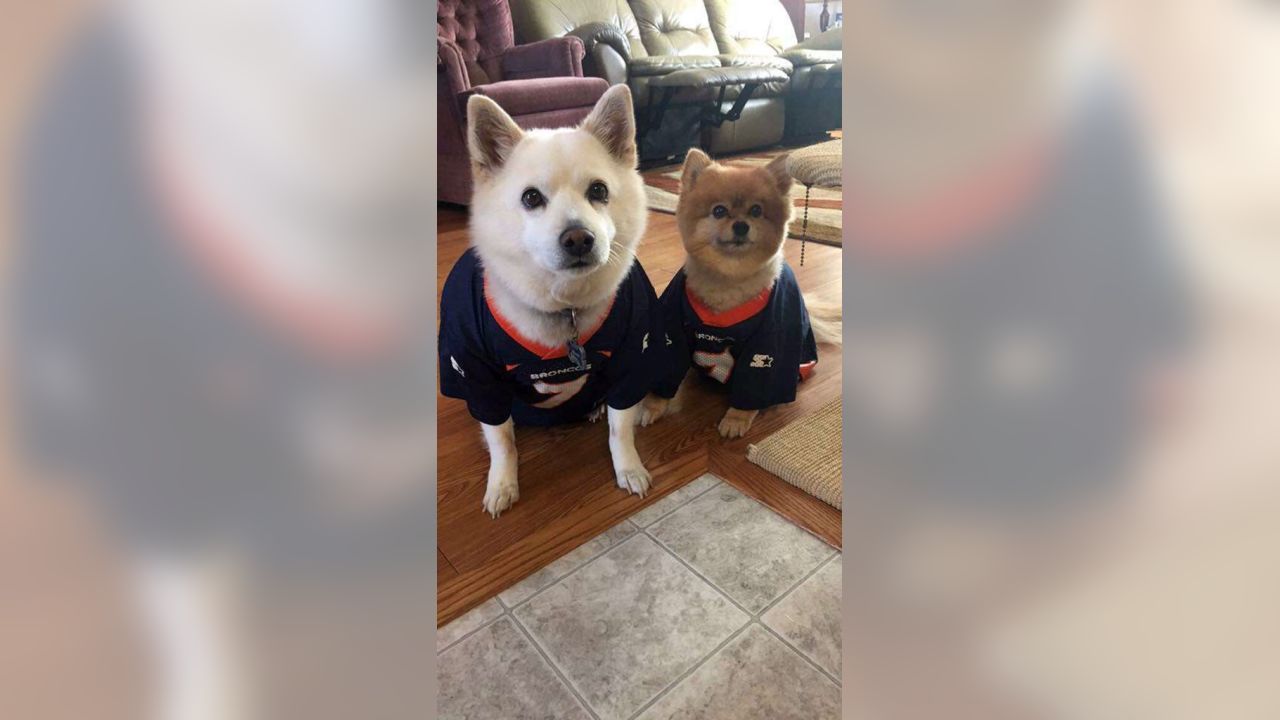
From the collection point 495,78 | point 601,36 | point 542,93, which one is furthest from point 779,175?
point 601,36

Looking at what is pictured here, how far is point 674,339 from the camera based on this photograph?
1.62 m

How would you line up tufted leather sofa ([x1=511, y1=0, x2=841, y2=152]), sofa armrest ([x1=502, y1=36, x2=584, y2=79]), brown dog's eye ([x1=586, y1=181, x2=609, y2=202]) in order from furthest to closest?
tufted leather sofa ([x1=511, y1=0, x2=841, y2=152]) < sofa armrest ([x1=502, y1=36, x2=584, y2=79]) < brown dog's eye ([x1=586, y1=181, x2=609, y2=202])

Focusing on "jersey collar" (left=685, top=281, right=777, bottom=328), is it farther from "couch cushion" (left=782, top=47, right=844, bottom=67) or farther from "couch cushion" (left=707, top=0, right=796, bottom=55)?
"couch cushion" (left=707, top=0, right=796, bottom=55)

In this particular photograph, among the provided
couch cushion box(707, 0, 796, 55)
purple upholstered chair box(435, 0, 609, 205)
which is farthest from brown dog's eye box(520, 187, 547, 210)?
couch cushion box(707, 0, 796, 55)

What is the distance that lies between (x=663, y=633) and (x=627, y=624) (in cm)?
6

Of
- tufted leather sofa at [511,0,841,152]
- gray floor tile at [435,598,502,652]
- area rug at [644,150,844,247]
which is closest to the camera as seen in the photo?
gray floor tile at [435,598,502,652]

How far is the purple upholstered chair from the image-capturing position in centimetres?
319

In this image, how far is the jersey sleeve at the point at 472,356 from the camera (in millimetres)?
1327

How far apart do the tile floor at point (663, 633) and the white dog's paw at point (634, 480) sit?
12cm

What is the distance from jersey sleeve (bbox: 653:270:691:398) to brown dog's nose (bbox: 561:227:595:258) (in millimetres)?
400
